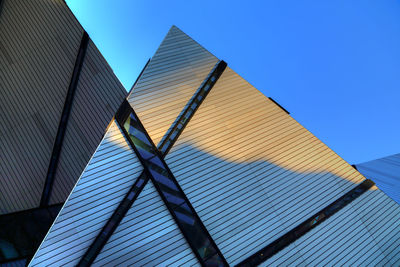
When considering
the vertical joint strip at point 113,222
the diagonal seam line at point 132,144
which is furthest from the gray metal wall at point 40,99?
the vertical joint strip at point 113,222

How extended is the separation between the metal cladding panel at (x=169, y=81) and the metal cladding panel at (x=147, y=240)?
109 inches

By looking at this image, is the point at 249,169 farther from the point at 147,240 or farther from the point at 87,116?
the point at 87,116

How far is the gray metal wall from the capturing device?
15.1 meters

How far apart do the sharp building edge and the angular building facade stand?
0.15 ft

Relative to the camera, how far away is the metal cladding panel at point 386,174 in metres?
23.5

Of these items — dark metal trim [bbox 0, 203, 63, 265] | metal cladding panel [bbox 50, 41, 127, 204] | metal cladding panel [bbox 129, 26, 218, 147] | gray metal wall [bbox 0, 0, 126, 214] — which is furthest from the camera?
gray metal wall [bbox 0, 0, 126, 214]

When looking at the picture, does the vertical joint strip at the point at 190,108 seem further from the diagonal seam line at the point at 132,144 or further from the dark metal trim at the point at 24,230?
the dark metal trim at the point at 24,230

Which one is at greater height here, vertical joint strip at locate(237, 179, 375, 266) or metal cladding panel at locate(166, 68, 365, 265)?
metal cladding panel at locate(166, 68, 365, 265)

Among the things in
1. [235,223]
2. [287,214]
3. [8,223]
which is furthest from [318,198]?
[8,223]

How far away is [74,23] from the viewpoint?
51.2ft

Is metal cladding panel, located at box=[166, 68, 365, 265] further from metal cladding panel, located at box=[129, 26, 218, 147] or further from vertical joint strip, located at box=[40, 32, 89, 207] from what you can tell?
vertical joint strip, located at box=[40, 32, 89, 207]

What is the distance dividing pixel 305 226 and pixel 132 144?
7.88 m

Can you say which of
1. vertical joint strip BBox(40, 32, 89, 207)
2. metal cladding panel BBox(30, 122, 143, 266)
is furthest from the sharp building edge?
vertical joint strip BBox(40, 32, 89, 207)

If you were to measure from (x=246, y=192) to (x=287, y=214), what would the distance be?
79.3 inches
